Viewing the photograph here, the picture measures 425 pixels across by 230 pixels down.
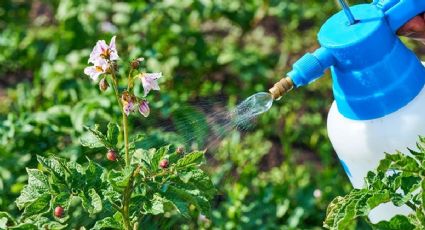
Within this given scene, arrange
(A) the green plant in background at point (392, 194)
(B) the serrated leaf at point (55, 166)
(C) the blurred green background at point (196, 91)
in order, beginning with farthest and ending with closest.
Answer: (C) the blurred green background at point (196, 91), (B) the serrated leaf at point (55, 166), (A) the green plant in background at point (392, 194)

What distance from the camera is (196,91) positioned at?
3400 mm

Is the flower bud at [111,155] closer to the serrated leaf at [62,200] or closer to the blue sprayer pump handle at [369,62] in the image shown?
the serrated leaf at [62,200]

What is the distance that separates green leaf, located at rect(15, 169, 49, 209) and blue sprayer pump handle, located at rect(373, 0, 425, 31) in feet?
2.21

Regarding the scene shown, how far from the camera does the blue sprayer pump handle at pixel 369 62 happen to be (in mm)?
1678

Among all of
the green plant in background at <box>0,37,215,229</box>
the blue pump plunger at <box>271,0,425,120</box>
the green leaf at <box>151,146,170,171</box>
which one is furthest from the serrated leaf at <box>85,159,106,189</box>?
the blue pump plunger at <box>271,0,425,120</box>

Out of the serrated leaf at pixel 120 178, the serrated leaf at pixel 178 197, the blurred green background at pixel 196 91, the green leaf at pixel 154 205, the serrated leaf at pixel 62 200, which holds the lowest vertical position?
the blurred green background at pixel 196 91

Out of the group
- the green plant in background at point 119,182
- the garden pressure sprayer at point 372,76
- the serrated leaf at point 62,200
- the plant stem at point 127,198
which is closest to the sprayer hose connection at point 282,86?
the garden pressure sprayer at point 372,76

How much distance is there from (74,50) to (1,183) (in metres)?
0.91

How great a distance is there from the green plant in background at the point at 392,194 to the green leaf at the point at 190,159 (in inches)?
10.4

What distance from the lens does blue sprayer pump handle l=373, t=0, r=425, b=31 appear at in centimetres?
172

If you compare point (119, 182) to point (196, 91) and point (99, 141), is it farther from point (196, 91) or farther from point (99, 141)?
point (196, 91)

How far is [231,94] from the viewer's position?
3438mm

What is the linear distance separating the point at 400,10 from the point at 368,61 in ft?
0.40

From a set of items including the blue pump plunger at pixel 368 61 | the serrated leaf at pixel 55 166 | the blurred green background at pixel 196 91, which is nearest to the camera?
the blue pump plunger at pixel 368 61
